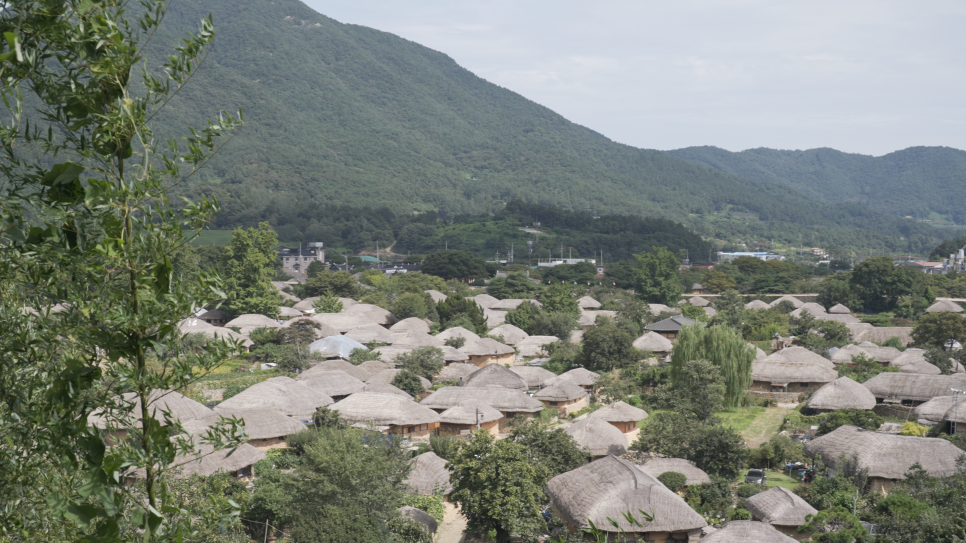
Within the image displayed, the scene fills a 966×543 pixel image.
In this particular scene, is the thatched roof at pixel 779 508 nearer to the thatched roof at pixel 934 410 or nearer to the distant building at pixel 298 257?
the thatched roof at pixel 934 410

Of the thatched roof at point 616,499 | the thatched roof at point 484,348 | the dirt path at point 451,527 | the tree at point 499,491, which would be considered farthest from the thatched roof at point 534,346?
the tree at point 499,491

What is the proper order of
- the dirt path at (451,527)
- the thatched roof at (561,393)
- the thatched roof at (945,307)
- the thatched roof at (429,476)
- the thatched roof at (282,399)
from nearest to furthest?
the dirt path at (451,527)
the thatched roof at (429,476)
the thatched roof at (282,399)
the thatched roof at (561,393)
the thatched roof at (945,307)

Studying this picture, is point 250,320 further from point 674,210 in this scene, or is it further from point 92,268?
point 674,210

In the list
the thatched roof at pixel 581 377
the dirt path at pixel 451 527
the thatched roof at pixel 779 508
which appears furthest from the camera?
the thatched roof at pixel 581 377

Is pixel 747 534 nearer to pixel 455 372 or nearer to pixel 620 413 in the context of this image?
pixel 620 413

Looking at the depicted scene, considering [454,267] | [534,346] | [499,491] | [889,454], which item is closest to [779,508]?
[889,454]

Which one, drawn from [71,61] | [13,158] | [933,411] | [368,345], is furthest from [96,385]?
[368,345]

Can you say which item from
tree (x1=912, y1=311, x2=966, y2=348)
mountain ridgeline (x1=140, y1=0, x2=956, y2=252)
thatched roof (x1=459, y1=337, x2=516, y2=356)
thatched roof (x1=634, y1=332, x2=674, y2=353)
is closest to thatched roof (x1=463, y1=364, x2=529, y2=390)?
thatched roof (x1=459, y1=337, x2=516, y2=356)

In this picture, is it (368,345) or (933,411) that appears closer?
(933,411)
